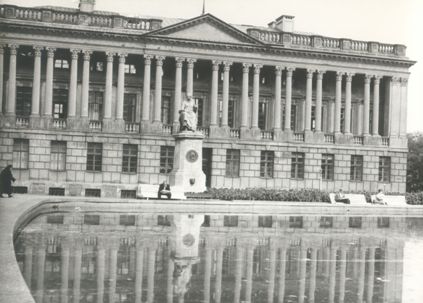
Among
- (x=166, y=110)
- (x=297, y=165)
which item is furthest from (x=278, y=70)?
(x=166, y=110)

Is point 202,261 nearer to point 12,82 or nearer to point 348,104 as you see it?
point 12,82

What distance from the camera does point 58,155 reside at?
45750mm

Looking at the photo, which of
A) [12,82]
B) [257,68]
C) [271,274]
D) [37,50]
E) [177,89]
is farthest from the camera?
[257,68]

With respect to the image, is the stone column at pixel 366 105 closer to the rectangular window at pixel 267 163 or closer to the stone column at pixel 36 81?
the rectangular window at pixel 267 163

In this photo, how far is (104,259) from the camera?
14695mm

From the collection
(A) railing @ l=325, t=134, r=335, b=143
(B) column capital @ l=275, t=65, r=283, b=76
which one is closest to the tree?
(A) railing @ l=325, t=134, r=335, b=143

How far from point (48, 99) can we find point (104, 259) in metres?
33.2

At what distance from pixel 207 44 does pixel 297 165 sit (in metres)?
12.8

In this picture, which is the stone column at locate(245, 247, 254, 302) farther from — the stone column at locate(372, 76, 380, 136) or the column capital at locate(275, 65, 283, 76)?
the stone column at locate(372, 76, 380, 136)

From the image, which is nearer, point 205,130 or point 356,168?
point 205,130

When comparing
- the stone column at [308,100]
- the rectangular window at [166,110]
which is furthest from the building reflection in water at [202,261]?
the stone column at [308,100]

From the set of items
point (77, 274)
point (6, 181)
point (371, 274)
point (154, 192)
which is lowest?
point (371, 274)

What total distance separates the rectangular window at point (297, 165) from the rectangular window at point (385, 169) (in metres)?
7.62

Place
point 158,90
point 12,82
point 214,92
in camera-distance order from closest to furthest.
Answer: point 12,82, point 158,90, point 214,92
